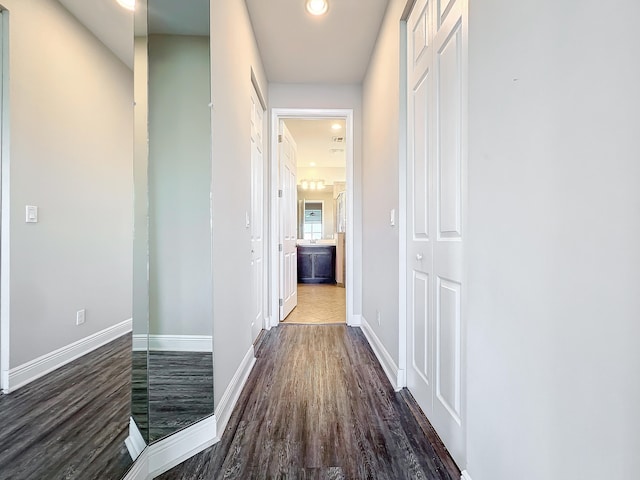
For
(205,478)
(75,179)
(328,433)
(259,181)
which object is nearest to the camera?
(75,179)

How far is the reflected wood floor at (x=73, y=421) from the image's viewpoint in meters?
0.78

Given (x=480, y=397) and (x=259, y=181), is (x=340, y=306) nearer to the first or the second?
(x=259, y=181)

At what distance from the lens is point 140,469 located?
117 centimetres

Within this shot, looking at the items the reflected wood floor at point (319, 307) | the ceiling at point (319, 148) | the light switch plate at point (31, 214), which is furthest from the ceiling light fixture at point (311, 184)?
the light switch plate at point (31, 214)

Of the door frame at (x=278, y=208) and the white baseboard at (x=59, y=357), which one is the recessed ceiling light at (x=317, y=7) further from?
the white baseboard at (x=59, y=357)

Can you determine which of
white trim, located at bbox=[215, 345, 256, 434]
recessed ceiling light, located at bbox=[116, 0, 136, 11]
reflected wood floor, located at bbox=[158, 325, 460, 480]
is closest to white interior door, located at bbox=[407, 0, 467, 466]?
reflected wood floor, located at bbox=[158, 325, 460, 480]

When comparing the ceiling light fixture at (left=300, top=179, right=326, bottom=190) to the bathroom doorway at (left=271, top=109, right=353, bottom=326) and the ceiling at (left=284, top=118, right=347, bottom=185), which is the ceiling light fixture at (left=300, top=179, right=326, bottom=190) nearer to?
the bathroom doorway at (left=271, top=109, right=353, bottom=326)

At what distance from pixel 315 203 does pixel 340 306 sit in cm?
468

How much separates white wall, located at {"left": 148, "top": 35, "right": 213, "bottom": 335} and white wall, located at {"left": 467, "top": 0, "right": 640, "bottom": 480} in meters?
1.13

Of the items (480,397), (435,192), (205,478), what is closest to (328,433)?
(205,478)

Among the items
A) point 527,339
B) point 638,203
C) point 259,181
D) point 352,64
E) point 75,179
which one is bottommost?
point 527,339

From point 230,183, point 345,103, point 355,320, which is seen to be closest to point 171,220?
point 230,183

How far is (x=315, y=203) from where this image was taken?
8672 mm

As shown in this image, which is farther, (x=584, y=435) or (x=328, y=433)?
(x=328, y=433)
